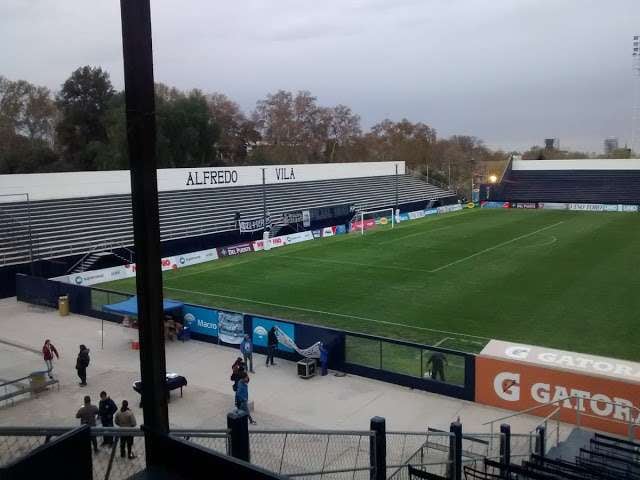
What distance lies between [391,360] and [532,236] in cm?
3350

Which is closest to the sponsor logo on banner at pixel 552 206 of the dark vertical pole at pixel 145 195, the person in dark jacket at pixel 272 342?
the person in dark jacket at pixel 272 342

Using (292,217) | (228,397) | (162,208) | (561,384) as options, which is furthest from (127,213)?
(561,384)

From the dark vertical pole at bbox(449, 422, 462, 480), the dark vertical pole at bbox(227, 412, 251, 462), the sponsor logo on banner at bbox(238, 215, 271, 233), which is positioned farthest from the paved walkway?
the sponsor logo on banner at bbox(238, 215, 271, 233)

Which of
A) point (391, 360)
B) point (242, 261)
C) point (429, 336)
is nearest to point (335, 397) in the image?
point (391, 360)

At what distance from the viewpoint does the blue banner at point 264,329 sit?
19.3m

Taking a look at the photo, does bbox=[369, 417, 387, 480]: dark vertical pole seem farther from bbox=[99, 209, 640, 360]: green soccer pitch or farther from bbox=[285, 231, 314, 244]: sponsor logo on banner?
bbox=[285, 231, 314, 244]: sponsor logo on banner

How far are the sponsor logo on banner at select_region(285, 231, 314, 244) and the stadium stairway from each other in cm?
426

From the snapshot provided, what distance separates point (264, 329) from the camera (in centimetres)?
2000

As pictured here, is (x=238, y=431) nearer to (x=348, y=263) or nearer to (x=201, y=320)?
(x=201, y=320)

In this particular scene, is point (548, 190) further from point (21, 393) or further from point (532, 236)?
point (21, 393)

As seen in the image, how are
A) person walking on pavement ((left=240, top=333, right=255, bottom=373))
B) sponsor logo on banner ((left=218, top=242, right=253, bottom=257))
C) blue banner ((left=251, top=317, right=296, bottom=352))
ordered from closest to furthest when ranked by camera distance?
person walking on pavement ((left=240, top=333, right=255, bottom=373))
blue banner ((left=251, top=317, right=296, bottom=352))
sponsor logo on banner ((left=218, top=242, right=253, bottom=257))

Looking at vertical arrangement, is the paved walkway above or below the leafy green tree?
below

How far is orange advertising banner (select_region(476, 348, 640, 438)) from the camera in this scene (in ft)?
47.0

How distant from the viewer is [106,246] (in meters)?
37.2
